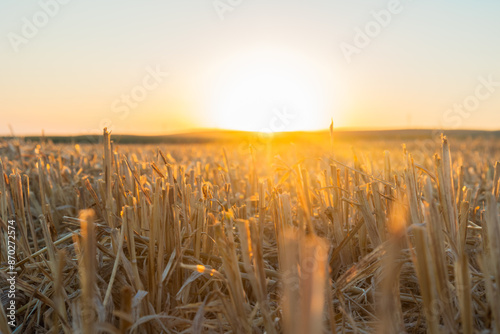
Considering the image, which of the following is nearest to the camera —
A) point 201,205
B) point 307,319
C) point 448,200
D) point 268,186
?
point 307,319

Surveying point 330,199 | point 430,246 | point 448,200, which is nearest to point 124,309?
point 430,246

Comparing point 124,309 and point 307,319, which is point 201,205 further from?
point 307,319

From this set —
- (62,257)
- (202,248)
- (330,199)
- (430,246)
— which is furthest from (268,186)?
(62,257)

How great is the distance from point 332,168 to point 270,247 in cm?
47

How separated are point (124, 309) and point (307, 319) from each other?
1.51 feet

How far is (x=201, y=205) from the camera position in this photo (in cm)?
133

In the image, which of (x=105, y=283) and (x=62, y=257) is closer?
(x=62, y=257)

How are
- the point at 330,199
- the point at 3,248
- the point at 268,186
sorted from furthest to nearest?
1. the point at 268,186
2. the point at 330,199
3. the point at 3,248

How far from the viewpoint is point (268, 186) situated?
6.46ft

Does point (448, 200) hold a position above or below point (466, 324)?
above

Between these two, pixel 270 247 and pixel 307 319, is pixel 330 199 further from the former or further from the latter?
pixel 307 319

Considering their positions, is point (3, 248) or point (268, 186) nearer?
point (3, 248)

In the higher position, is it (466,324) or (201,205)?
(201,205)

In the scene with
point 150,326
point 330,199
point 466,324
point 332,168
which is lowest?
point 150,326
